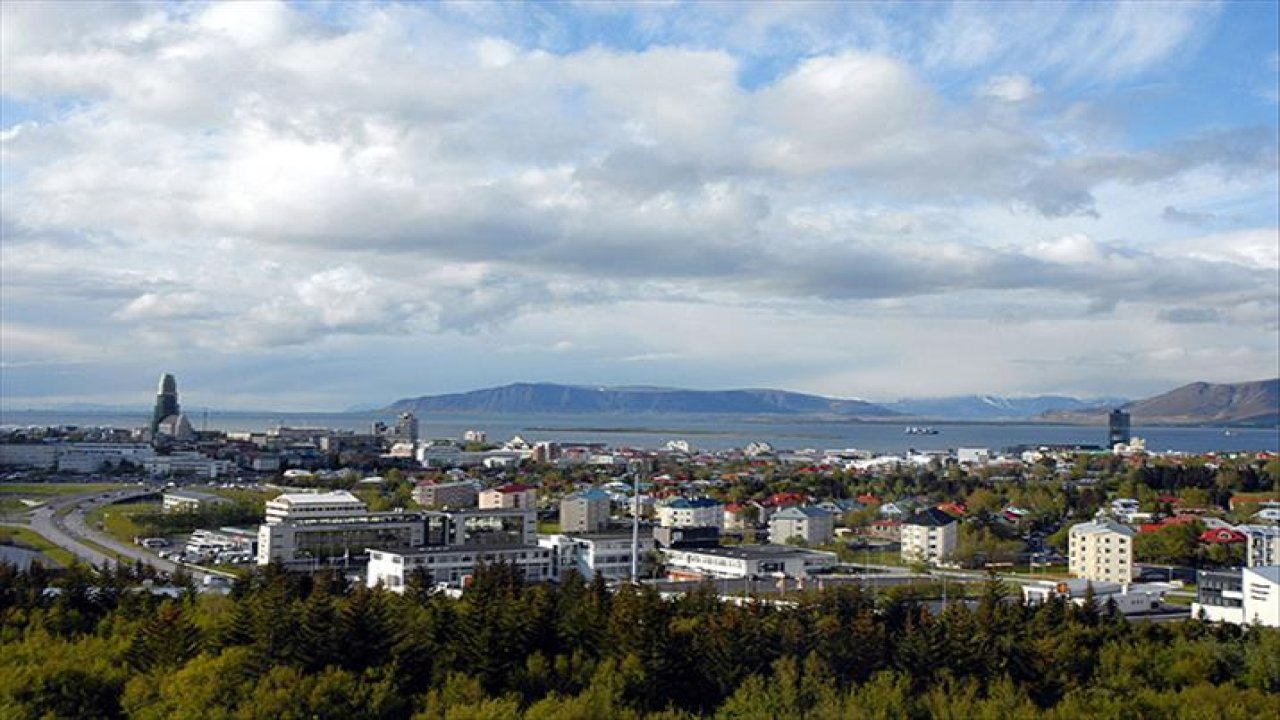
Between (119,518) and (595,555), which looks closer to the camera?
(595,555)

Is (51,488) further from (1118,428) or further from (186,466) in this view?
(1118,428)

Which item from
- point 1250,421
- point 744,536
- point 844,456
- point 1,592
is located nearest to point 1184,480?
point 744,536

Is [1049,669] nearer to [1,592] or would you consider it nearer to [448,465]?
[1,592]

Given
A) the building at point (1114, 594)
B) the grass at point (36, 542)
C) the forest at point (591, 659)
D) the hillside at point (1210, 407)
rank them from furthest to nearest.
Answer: the hillside at point (1210, 407) → the grass at point (36, 542) → the building at point (1114, 594) → the forest at point (591, 659)

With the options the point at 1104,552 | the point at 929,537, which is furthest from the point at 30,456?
the point at 1104,552

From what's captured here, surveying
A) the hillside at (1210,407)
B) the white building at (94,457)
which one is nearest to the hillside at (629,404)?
the hillside at (1210,407)

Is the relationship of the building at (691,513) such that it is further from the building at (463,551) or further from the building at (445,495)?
the building at (445,495)

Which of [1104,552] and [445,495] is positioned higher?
[1104,552]
